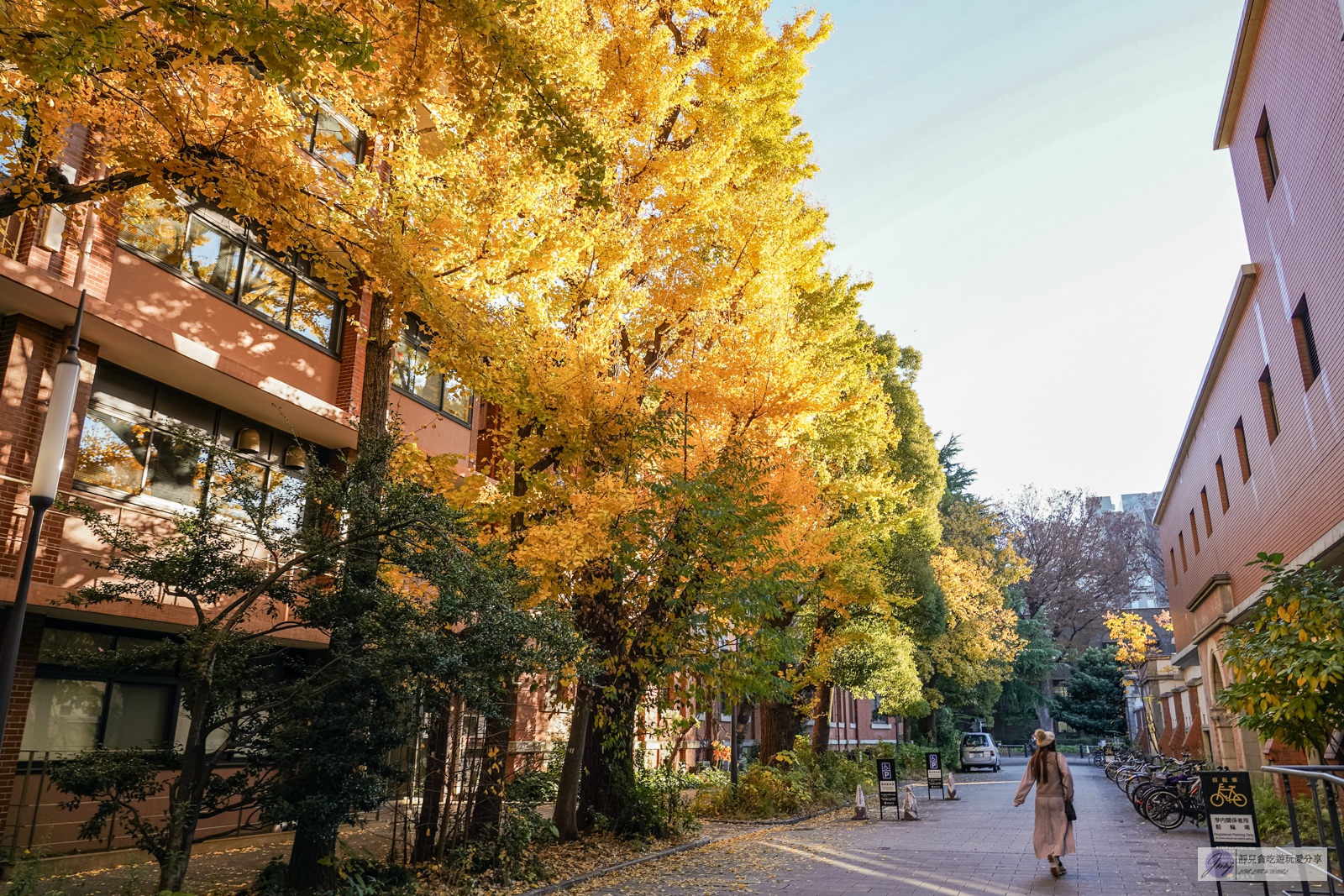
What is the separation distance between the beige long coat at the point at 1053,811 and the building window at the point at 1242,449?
10285 millimetres

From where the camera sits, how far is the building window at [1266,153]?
49.5 ft

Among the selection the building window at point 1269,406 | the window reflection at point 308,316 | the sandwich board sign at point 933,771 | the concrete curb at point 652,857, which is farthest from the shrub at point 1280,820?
the window reflection at point 308,316

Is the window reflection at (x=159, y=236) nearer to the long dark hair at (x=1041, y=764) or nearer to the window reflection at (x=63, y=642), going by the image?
the window reflection at (x=63, y=642)

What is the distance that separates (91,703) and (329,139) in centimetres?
925

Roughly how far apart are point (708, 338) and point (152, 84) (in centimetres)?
870

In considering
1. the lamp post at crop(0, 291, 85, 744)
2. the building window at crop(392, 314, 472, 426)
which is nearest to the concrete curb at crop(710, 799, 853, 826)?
the building window at crop(392, 314, 472, 426)

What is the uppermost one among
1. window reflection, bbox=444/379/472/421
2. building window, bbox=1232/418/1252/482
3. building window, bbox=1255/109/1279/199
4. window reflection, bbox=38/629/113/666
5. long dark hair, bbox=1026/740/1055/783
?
building window, bbox=1255/109/1279/199

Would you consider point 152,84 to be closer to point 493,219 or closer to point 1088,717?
point 493,219

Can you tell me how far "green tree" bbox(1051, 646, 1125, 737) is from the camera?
46.8m

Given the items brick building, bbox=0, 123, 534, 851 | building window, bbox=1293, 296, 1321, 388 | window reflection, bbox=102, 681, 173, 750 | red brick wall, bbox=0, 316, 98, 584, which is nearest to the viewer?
red brick wall, bbox=0, 316, 98, 584

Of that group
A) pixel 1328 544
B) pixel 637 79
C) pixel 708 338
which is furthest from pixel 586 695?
pixel 1328 544

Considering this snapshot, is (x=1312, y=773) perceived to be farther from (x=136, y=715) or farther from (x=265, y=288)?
(x=265, y=288)

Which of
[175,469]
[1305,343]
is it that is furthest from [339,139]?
[1305,343]

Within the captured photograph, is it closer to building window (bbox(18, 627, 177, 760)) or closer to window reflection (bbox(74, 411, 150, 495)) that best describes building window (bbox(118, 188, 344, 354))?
window reflection (bbox(74, 411, 150, 495))
